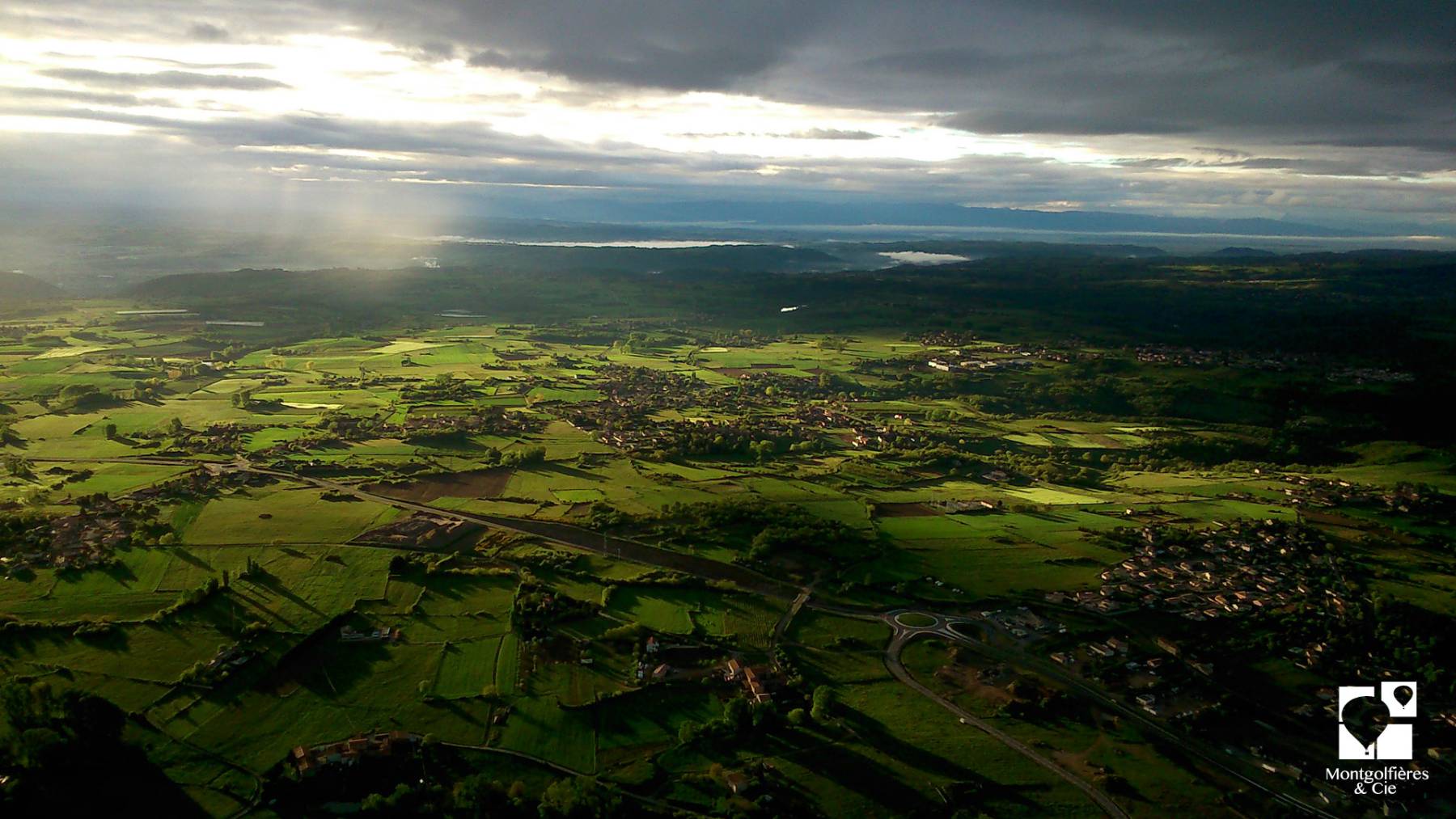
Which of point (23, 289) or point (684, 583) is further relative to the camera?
point (23, 289)

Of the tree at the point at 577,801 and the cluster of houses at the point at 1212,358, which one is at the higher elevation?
the cluster of houses at the point at 1212,358

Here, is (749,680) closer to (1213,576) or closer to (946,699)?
(946,699)

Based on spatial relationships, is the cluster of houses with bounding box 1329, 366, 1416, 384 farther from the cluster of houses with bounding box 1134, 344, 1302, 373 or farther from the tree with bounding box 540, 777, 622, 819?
the tree with bounding box 540, 777, 622, 819

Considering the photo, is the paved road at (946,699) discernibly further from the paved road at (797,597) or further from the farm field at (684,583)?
the farm field at (684,583)

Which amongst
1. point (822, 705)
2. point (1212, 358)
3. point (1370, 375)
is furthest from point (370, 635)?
point (1370, 375)

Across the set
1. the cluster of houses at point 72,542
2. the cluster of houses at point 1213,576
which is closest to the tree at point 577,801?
the cluster of houses at point 1213,576

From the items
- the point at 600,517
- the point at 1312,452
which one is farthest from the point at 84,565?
the point at 1312,452
